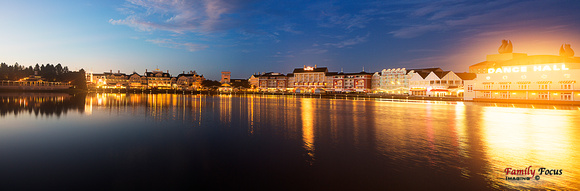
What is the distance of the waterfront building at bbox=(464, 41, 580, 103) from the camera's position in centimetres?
5284

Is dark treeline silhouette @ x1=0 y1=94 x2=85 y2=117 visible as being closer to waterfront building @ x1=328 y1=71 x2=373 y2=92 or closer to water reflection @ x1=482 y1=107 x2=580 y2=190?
water reflection @ x1=482 y1=107 x2=580 y2=190

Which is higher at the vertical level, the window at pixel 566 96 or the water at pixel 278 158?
the window at pixel 566 96

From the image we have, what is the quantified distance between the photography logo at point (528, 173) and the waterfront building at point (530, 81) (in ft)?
190

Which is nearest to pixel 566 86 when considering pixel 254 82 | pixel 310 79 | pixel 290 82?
pixel 310 79

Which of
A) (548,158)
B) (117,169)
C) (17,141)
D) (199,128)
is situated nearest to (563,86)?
(548,158)

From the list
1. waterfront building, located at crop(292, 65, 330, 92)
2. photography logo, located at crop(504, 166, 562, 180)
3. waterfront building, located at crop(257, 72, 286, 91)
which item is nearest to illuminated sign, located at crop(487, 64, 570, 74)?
photography logo, located at crop(504, 166, 562, 180)

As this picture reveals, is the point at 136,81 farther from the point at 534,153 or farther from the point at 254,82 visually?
the point at 534,153

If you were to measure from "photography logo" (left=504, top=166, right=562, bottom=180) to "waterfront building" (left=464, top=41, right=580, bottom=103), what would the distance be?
57907 mm

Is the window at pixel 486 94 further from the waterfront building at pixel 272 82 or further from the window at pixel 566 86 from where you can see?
the waterfront building at pixel 272 82

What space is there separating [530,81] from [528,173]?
204 feet

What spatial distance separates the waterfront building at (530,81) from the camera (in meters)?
52.8

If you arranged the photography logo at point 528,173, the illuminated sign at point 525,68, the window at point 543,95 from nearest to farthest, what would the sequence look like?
the photography logo at point 528,173 → the illuminated sign at point 525,68 → the window at point 543,95

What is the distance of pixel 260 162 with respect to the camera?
11.4 m

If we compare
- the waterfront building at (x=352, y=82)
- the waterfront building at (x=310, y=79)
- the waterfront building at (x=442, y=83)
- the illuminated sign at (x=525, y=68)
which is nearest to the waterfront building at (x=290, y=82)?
the waterfront building at (x=310, y=79)
